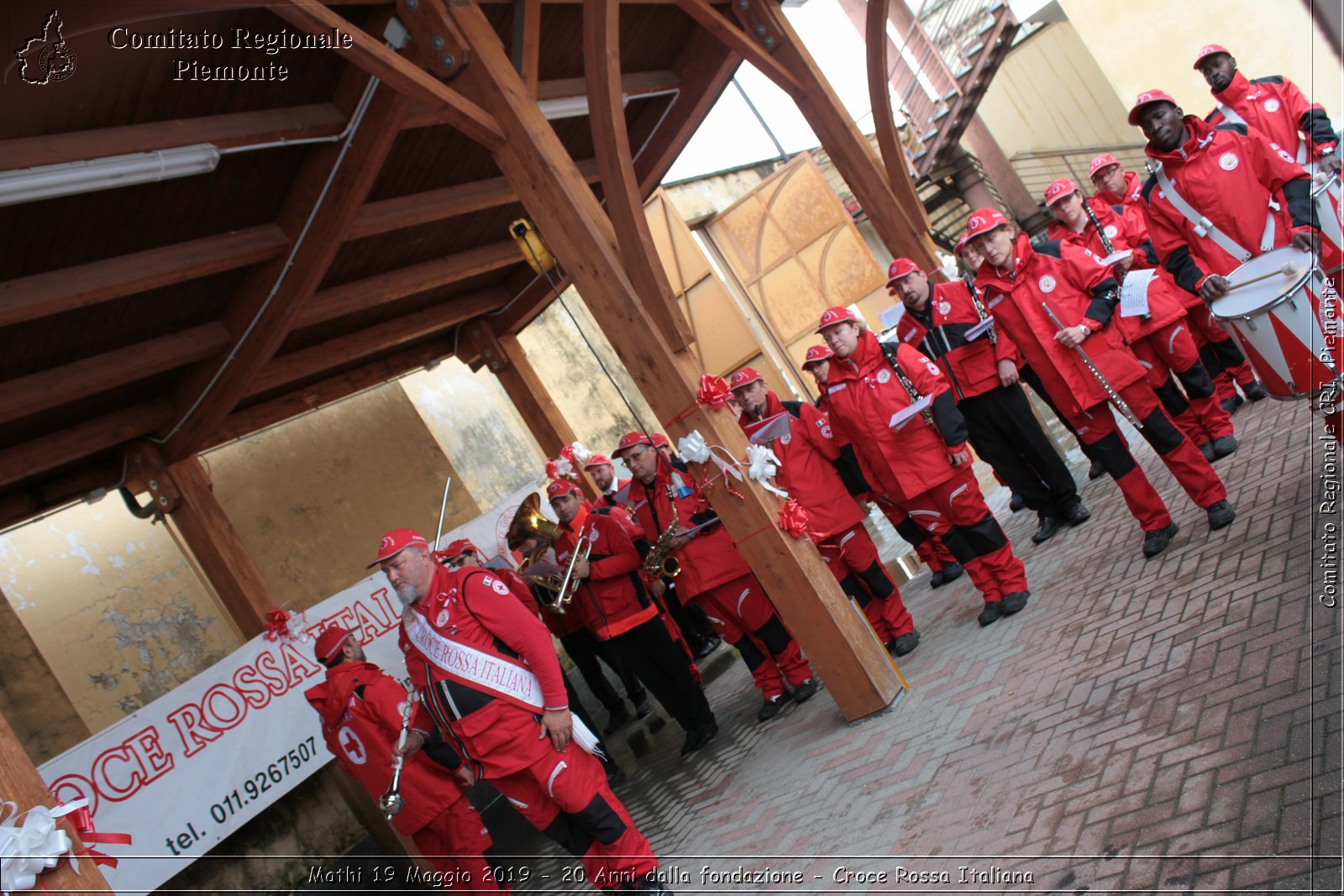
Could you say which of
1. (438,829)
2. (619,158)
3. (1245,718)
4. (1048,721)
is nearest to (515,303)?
(619,158)

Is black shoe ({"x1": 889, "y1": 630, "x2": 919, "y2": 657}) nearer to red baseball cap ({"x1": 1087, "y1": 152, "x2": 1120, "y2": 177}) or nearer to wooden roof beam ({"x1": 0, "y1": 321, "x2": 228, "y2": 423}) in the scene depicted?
red baseball cap ({"x1": 1087, "y1": 152, "x2": 1120, "y2": 177})

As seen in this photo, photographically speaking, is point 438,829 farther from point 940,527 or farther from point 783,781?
point 940,527

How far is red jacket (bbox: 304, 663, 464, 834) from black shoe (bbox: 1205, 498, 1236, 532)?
4.97 metres

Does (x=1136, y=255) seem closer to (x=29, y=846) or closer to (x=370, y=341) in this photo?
(x=29, y=846)

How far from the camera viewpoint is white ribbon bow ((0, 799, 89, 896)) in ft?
10.4

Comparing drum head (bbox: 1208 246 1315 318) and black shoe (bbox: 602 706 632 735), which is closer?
drum head (bbox: 1208 246 1315 318)

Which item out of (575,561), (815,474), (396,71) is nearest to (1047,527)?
(815,474)

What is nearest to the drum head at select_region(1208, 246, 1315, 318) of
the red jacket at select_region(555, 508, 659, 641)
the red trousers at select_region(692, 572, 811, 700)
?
the red trousers at select_region(692, 572, 811, 700)

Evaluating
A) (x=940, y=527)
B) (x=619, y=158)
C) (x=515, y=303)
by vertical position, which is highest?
(x=515, y=303)

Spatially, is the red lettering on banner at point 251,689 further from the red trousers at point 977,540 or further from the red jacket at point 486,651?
the red trousers at point 977,540

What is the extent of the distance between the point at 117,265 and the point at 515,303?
18.3 ft

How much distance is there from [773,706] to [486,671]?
3.04 m

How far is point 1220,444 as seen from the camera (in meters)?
6.98

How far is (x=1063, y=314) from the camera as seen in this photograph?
20.2ft
